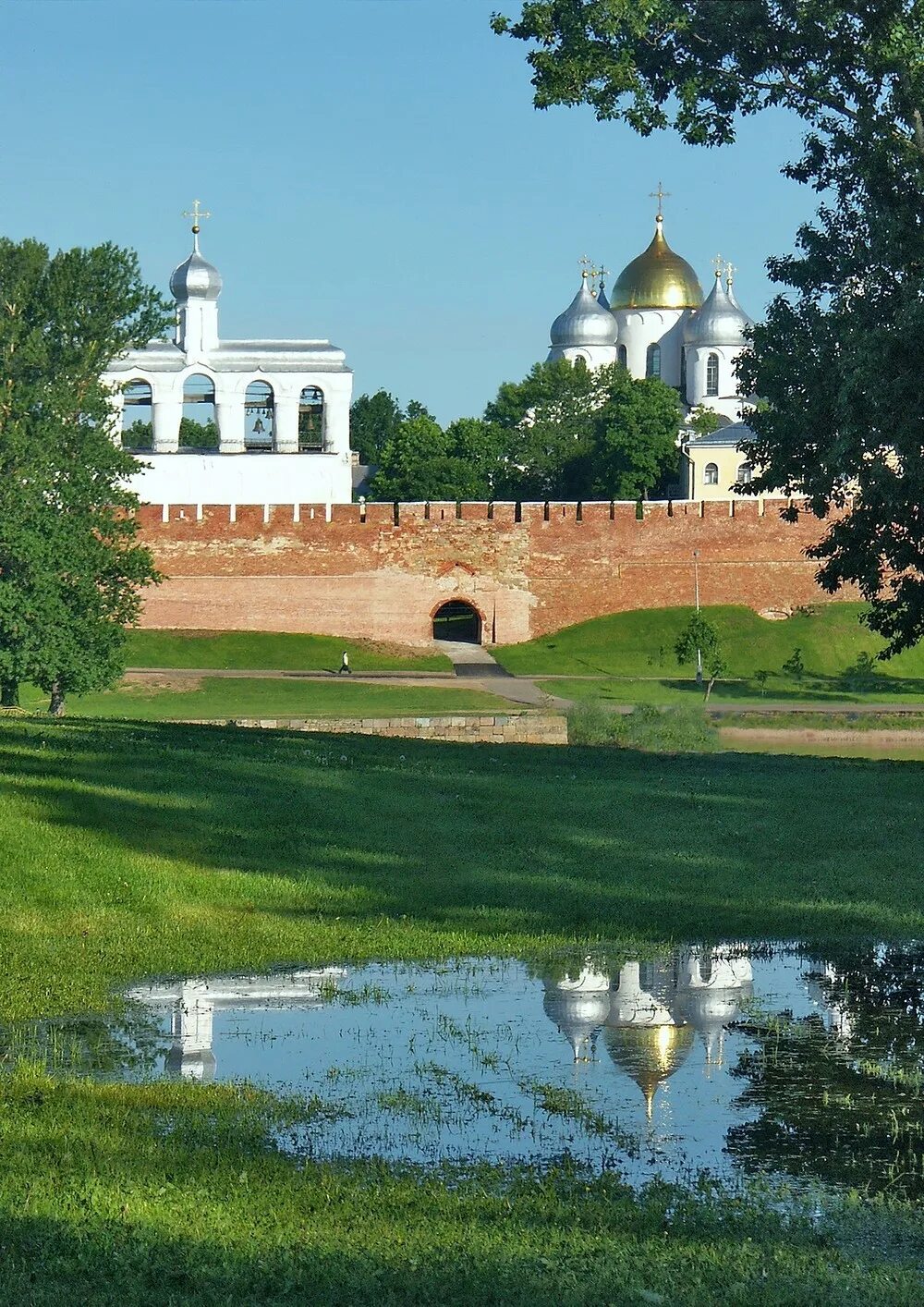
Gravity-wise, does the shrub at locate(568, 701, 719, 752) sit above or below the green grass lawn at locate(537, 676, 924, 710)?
above

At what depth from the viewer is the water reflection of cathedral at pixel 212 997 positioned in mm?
6527

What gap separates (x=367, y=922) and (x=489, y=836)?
2452mm

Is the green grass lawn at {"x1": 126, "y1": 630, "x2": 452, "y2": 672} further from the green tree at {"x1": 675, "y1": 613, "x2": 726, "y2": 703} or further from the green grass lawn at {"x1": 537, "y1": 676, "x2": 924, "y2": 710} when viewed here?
the green tree at {"x1": 675, "y1": 613, "x2": 726, "y2": 703}

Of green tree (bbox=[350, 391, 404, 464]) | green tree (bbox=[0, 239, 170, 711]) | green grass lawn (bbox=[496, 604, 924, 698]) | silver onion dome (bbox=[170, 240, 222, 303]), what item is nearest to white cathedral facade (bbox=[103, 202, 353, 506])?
silver onion dome (bbox=[170, 240, 222, 303])

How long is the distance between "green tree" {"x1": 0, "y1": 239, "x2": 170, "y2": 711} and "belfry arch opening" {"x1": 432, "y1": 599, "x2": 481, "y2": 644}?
750 inches

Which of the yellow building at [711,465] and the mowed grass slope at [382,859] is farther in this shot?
the yellow building at [711,465]

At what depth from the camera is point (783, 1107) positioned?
5738 millimetres

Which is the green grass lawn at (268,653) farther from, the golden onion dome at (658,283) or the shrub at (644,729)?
the golden onion dome at (658,283)

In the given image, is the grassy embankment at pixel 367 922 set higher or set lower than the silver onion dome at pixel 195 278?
lower

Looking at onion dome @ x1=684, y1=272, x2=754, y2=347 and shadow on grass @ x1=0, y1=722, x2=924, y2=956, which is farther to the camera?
onion dome @ x1=684, y1=272, x2=754, y2=347

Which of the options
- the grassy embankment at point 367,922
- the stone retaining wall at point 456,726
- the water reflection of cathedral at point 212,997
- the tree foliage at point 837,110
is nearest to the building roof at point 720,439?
the stone retaining wall at point 456,726

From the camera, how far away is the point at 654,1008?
7.17 metres

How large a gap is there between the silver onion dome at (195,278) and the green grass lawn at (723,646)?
15704mm

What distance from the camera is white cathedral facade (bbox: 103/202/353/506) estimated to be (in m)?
52.9
